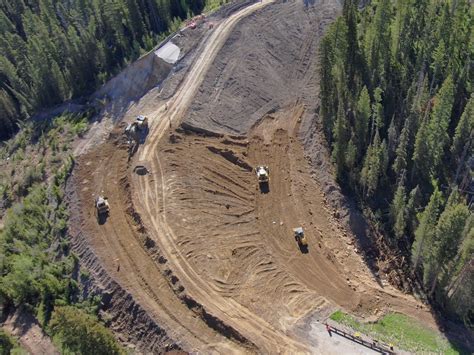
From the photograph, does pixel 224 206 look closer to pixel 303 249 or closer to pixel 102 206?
pixel 303 249

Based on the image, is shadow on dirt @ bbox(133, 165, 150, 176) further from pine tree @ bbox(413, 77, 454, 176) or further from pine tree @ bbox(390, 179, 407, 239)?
pine tree @ bbox(413, 77, 454, 176)

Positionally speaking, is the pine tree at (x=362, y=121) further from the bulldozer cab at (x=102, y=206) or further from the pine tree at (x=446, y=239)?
→ the bulldozer cab at (x=102, y=206)

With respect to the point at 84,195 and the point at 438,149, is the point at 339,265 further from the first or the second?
the point at 84,195

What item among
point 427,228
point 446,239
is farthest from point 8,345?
point 446,239

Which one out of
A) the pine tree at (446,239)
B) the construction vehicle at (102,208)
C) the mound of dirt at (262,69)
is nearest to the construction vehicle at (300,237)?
the pine tree at (446,239)

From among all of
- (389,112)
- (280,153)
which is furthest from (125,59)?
(389,112)

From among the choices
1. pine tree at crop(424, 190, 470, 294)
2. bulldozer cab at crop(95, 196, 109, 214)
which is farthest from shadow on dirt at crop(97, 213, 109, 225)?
pine tree at crop(424, 190, 470, 294)
